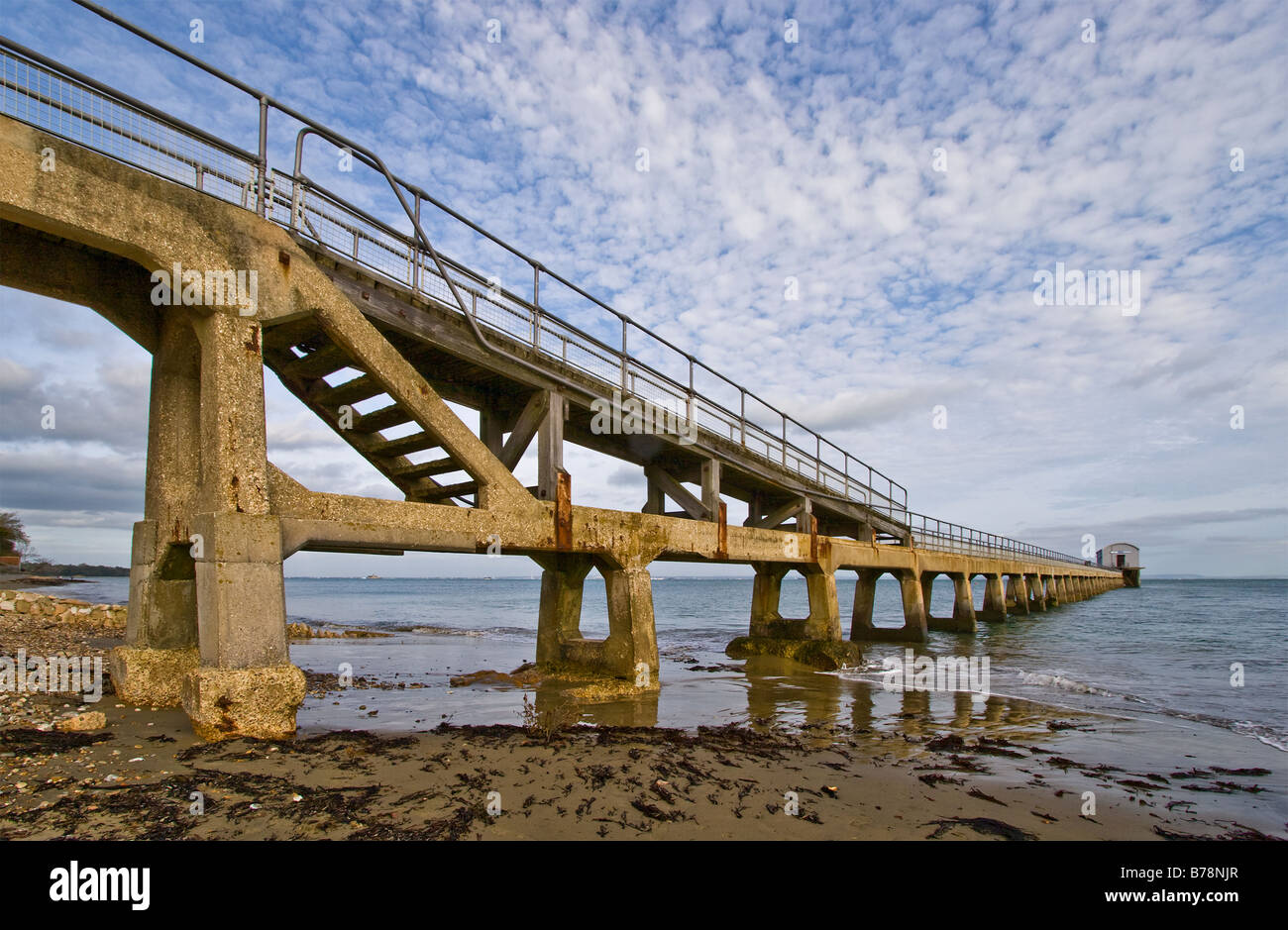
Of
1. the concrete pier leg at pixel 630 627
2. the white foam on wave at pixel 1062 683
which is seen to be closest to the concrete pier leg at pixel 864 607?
the white foam on wave at pixel 1062 683

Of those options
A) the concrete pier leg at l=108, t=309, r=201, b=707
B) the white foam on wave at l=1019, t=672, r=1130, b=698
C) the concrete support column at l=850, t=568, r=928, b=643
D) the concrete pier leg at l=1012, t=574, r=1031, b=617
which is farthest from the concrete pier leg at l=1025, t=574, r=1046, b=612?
the concrete pier leg at l=108, t=309, r=201, b=707

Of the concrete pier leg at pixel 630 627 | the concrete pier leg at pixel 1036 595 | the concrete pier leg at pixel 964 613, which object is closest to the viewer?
the concrete pier leg at pixel 630 627

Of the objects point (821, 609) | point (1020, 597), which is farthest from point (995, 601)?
point (821, 609)

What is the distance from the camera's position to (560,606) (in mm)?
12078

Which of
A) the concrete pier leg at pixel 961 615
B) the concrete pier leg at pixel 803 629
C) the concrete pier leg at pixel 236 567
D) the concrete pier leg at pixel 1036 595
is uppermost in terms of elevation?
the concrete pier leg at pixel 236 567

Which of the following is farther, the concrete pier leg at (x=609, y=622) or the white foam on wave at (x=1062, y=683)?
the white foam on wave at (x=1062, y=683)

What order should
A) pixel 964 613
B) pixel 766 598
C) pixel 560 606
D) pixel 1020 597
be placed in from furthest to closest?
1. pixel 1020 597
2. pixel 964 613
3. pixel 766 598
4. pixel 560 606

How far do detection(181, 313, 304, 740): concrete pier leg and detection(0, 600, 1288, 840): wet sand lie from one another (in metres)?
0.38

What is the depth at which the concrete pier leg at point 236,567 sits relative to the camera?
5738mm

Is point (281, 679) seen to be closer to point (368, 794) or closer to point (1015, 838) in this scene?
point (368, 794)

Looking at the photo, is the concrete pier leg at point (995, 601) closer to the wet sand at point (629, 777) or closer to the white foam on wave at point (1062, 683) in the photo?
the white foam on wave at point (1062, 683)

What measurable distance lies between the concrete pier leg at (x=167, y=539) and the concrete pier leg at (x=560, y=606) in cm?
561

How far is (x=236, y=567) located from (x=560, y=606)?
6740 millimetres

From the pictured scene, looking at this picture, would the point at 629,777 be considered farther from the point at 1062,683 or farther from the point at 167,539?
the point at 1062,683
